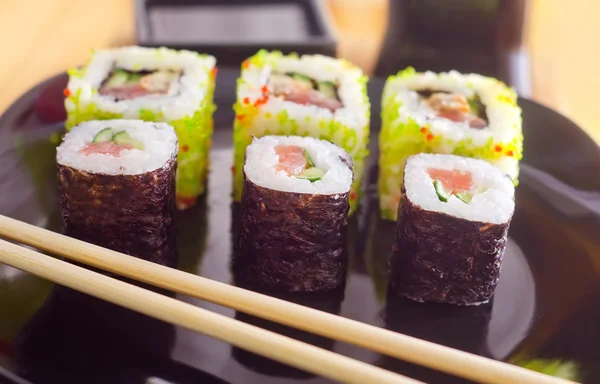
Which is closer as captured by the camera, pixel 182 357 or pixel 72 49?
pixel 182 357

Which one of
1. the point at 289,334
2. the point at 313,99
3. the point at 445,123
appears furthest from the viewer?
the point at 313,99

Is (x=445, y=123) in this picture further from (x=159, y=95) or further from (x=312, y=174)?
(x=159, y=95)

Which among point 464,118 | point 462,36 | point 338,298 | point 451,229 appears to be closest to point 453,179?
point 451,229

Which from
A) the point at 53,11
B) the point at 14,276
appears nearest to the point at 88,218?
the point at 14,276

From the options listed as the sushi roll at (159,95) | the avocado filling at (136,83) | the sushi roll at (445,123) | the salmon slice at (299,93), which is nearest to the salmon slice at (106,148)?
the sushi roll at (159,95)

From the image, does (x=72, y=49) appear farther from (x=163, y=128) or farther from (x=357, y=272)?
(x=357, y=272)

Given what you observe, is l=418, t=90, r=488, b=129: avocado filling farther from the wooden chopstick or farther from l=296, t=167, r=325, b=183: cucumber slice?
the wooden chopstick
